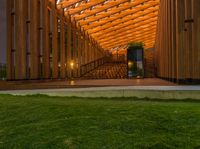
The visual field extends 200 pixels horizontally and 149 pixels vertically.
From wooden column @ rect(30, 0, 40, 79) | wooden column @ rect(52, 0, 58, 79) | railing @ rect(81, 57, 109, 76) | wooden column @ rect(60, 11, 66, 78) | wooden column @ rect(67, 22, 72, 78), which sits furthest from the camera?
railing @ rect(81, 57, 109, 76)

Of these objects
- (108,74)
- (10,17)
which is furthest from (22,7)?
(108,74)

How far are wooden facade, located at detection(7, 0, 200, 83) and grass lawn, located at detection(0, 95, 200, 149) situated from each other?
966 centimetres

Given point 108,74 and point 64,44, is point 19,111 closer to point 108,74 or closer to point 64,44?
point 64,44

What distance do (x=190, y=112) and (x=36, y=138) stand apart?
304 centimetres

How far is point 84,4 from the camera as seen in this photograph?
28562mm

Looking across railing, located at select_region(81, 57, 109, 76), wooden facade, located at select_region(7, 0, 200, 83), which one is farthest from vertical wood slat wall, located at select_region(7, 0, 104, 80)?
railing, located at select_region(81, 57, 109, 76)

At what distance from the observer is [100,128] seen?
480 centimetres

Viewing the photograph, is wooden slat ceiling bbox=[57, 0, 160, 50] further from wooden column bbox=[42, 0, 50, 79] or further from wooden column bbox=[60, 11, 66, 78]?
wooden column bbox=[42, 0, 50, 79]

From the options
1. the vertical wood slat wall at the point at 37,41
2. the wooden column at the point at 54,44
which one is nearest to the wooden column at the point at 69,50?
the vertical wood slat wall at the point at 37,41

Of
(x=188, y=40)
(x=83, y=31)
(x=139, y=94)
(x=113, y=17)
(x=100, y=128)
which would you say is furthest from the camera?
(x=83, y=31)

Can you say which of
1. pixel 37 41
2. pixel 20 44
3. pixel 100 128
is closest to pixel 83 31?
pixel 37 41

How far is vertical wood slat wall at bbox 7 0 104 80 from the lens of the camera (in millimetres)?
19812

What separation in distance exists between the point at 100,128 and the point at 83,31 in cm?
3611

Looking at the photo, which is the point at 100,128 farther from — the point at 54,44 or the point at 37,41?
the point at 54,44
